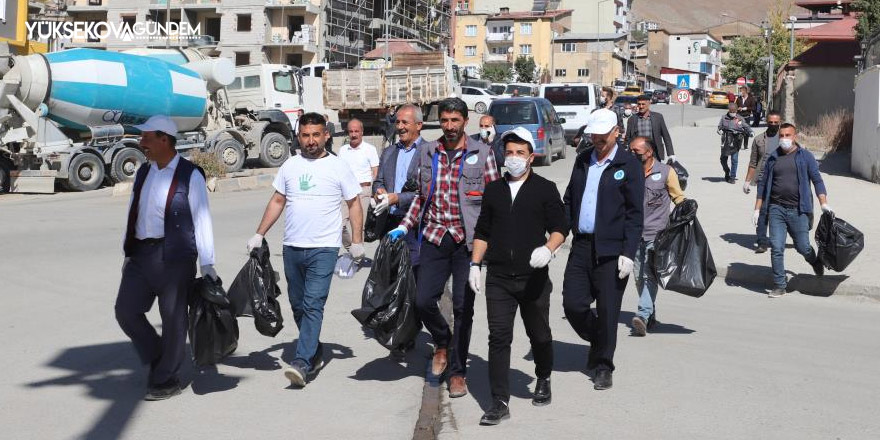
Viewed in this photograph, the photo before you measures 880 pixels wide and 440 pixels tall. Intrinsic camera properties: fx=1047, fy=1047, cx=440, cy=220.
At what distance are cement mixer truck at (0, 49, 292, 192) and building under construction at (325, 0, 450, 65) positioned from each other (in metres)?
44.0

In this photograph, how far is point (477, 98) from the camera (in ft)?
175

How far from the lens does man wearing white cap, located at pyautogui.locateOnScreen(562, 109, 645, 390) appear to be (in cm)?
677

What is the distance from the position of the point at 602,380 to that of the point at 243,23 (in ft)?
228

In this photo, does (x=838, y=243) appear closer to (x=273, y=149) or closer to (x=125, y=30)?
(x=273, y=149)

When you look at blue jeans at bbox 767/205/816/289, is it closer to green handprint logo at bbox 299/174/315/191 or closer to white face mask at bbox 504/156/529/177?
white face mask at bbox 504/156/529/177

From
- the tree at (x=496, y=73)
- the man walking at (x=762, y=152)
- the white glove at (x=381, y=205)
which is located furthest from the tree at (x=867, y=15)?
the tree at (x=496, y=73)

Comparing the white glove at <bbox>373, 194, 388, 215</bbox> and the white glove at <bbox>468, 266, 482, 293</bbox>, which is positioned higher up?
the white glove at <bbox>373, 194, 388, 215</bbox>

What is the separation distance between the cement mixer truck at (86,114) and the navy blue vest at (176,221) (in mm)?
16539

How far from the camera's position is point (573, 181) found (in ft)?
23.2

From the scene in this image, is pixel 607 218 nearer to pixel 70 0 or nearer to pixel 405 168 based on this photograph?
pixel 405 168

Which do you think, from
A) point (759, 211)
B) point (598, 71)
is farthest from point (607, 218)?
point (598, 71)

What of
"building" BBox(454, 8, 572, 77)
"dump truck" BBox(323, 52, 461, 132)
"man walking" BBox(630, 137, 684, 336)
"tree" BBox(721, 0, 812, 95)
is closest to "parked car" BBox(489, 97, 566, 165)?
"dump truck" BBox(323, 52, 461, 132)

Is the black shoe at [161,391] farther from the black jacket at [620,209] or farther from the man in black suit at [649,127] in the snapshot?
the man in black suit at [649,127]

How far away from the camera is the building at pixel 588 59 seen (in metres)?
111
